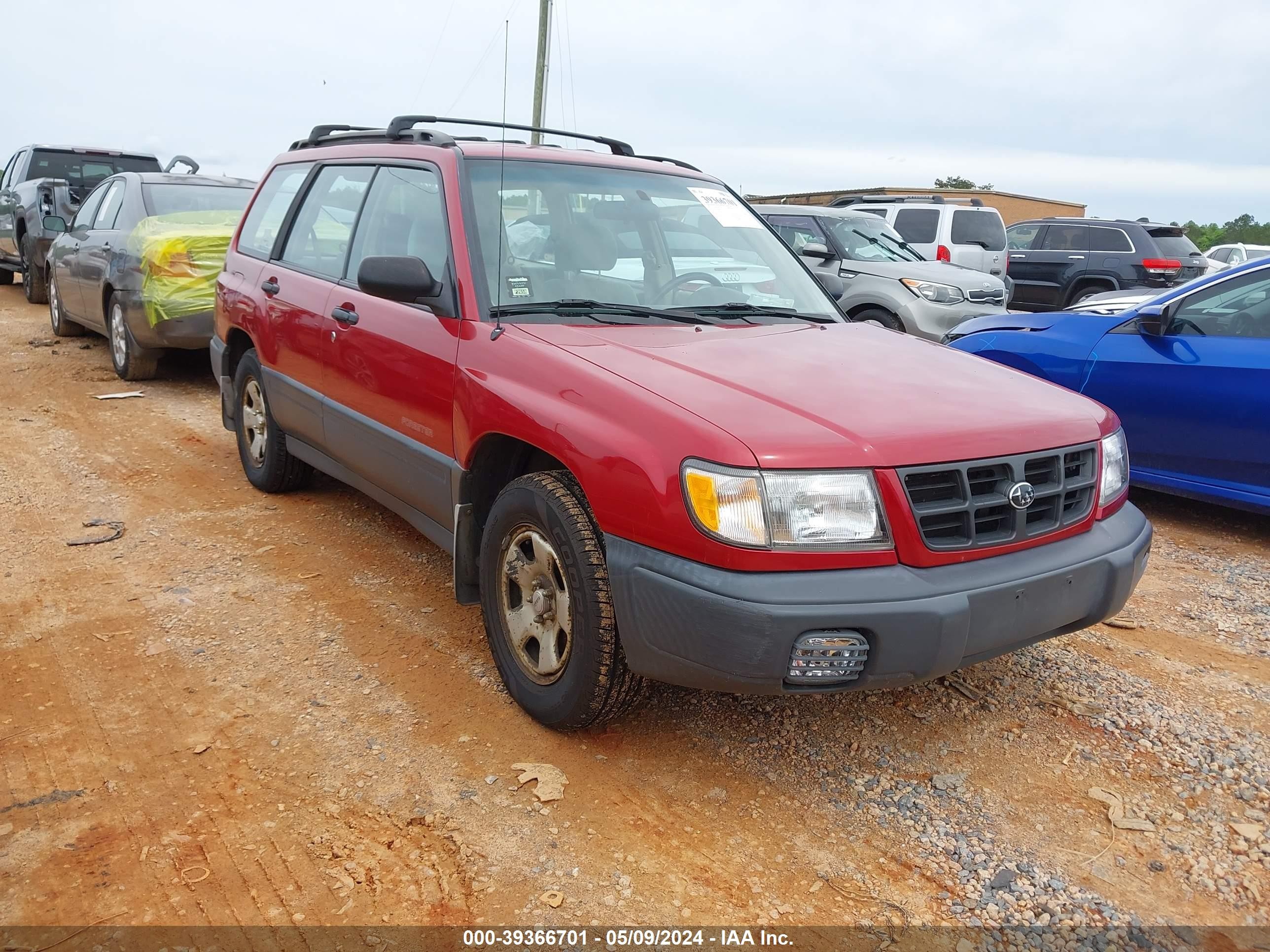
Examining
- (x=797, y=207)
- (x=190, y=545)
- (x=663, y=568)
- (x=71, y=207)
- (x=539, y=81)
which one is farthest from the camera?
(x=539, y=81)

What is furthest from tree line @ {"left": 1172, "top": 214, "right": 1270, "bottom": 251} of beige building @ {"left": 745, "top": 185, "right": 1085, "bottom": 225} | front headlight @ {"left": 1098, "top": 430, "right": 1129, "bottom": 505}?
front headlight @ {"left": 1098, "top": 430, "right": 1129, "bottom": 505}

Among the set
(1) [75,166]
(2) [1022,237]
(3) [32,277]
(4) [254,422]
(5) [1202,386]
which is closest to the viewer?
(5) [1202,386]

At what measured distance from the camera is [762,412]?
8.75 ft

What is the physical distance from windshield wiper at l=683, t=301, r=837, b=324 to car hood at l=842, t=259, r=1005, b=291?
5934 mm

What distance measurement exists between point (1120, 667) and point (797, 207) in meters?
8.01

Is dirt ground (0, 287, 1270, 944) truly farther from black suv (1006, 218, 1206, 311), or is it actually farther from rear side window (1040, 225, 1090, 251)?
rear side window (1040, 225, 1090, 251)

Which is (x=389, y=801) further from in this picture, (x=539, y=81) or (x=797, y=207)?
(x=539, y=81)

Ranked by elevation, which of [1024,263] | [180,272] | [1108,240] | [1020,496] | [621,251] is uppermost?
[621,251]

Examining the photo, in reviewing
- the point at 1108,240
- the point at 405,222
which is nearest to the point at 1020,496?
the point at 405,222

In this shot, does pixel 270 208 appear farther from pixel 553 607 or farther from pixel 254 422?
pixel 553 607

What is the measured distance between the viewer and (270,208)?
5.35 meters

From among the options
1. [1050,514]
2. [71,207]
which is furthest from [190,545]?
[71,207]

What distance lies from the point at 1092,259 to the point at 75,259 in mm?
12537

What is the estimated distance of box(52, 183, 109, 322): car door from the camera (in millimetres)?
9117
